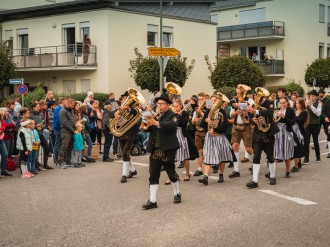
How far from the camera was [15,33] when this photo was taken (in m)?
35.3

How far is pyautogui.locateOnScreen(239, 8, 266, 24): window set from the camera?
48.0m

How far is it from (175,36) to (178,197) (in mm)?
26651

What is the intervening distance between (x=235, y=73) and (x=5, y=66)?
45.0 ft

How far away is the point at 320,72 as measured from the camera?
41.2 metres

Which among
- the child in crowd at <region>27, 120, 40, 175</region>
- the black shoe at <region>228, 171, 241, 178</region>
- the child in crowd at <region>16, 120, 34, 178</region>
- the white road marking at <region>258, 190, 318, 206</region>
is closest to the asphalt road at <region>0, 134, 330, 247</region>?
the white road marking at <region>258, 190, 318, 206</region>

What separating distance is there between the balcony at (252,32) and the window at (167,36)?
13635 mm

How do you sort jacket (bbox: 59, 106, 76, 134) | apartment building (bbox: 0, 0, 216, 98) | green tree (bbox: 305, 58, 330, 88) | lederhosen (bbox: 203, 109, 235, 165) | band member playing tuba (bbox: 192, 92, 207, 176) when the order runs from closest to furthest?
lederhosen (bbox: 203, 109, 235, 165)
band member playing tuba (bbox: 192, 92, 207, 176)
jacket (bbox: 59, 106, 76, 134)
apartment building (bbox: 0, 0, 216, 98)
green tree (bbox: 305, 58, 330, 88)

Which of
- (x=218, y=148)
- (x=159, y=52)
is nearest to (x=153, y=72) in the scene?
(x=159, y=52)

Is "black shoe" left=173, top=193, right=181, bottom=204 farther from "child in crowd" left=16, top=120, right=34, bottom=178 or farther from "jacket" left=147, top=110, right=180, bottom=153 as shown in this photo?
"child in crowd" left=16, top=120, right=34, bottom=178

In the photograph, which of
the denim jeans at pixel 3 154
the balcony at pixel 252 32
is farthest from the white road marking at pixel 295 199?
the balcony at pixel 252 32

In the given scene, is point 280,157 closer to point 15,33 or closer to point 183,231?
point 183,231

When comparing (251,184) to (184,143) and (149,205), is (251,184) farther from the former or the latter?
(149,205)

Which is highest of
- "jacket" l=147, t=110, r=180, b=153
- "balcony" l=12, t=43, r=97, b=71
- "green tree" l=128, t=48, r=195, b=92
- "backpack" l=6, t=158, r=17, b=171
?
"balcony" l=12, t=43, r=97, b=71

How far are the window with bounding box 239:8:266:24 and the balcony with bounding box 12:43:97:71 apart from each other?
2161cm
